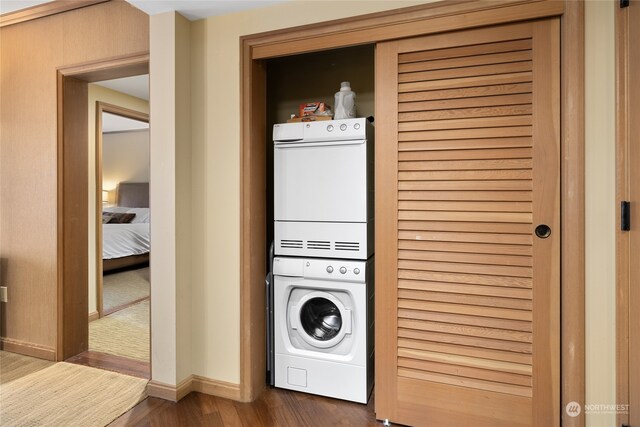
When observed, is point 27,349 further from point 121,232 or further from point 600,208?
point 600,208

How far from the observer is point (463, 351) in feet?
5.89

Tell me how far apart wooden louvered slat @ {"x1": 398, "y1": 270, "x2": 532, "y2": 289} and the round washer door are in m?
0.45

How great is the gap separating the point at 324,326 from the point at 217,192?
1026 millimetres

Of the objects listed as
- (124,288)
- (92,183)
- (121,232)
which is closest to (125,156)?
(121,232)

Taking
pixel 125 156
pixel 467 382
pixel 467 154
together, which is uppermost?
pixel 125 156

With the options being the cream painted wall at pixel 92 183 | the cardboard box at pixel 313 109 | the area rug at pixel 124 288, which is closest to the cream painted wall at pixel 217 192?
the cardboard box at pixel 313 109

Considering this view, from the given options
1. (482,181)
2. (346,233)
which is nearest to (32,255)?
(346,233)

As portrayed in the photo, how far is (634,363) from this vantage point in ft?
4.75

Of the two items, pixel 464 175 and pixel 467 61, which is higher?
pixel 467 61

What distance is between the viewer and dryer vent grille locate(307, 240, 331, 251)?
2121 millimetres

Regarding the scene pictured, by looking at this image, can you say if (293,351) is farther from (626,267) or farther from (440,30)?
(440,30)

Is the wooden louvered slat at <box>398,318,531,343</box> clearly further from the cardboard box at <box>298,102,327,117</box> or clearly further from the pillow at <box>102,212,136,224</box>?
the pillow at <box>102,212,136,224</box>

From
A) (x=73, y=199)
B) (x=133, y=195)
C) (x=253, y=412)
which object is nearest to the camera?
(x=253, y=412)

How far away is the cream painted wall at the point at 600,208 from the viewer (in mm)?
1549
